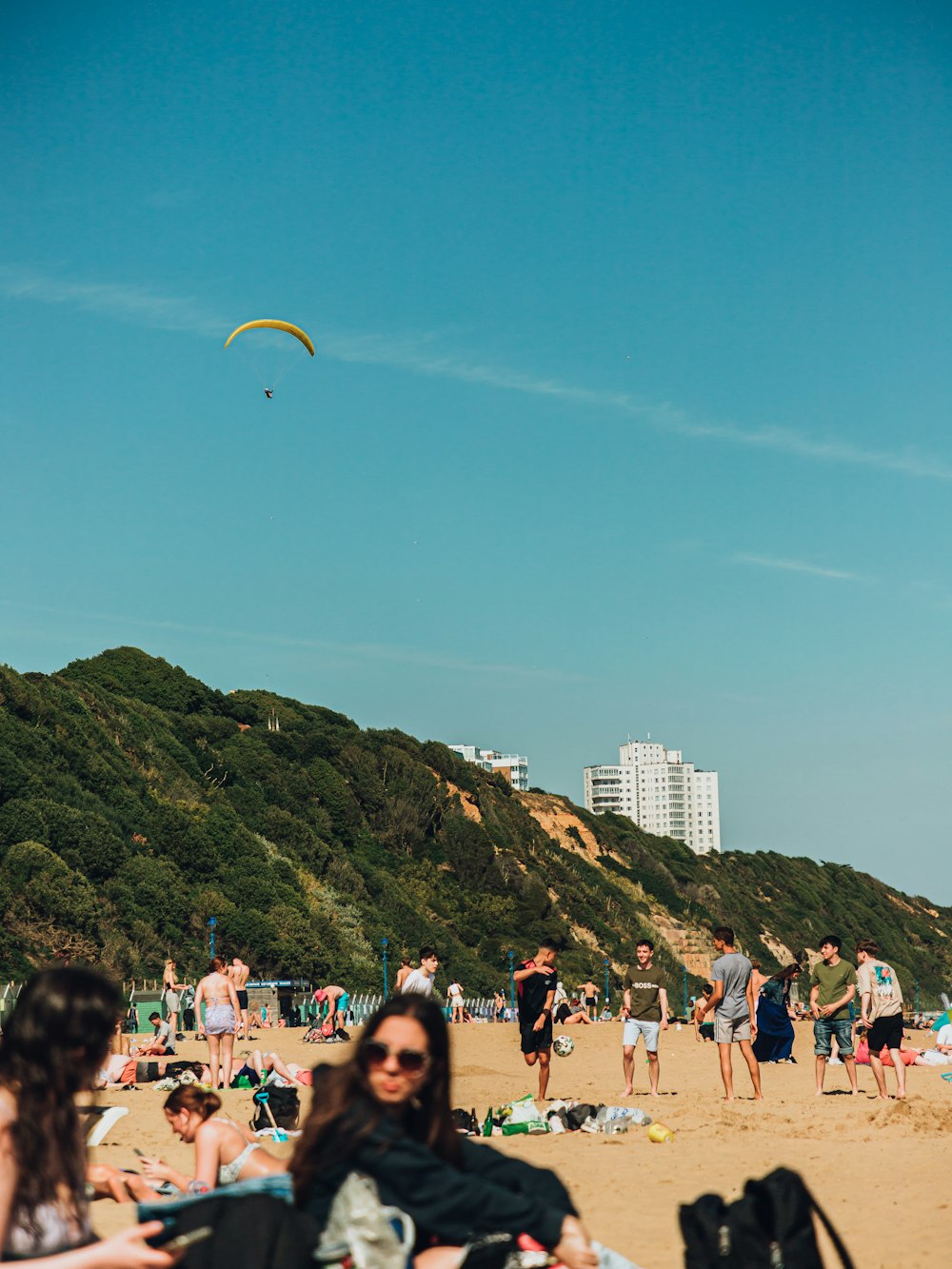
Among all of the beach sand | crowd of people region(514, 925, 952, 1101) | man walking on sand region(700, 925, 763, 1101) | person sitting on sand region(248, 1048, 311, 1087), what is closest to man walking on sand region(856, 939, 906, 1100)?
crowd of people region(514, 925, 952, 1101)

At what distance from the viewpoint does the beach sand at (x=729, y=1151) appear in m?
5.58

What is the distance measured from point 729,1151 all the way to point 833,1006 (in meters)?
3.24

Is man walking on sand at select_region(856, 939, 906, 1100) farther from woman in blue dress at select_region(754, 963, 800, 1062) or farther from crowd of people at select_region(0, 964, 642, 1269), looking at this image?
crowd of people at select_region(0, 964, 642, 1269)

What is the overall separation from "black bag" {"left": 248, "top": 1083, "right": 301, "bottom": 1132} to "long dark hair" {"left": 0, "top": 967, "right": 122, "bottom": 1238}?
5.92 m

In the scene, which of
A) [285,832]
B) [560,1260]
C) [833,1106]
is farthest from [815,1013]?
[285,832]

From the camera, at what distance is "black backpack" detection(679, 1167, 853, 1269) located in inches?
121

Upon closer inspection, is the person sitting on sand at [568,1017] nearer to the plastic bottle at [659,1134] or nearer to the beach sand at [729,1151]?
the beach sand at [729,1151]

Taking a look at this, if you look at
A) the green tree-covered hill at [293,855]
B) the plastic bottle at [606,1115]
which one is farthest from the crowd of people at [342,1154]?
the green tree-covered hill at [293,855]

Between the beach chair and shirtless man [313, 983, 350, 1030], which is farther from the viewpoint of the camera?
shirtless man [313, 983, 350, 1030]

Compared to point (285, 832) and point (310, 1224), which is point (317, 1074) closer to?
point (310, 1224)

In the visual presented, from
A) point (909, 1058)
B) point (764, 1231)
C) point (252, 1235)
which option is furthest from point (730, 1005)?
point (252, 1235)

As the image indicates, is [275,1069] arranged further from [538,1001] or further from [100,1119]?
[100,1119]

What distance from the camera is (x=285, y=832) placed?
148 feet

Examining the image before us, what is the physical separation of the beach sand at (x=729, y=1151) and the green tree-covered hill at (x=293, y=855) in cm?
1816
